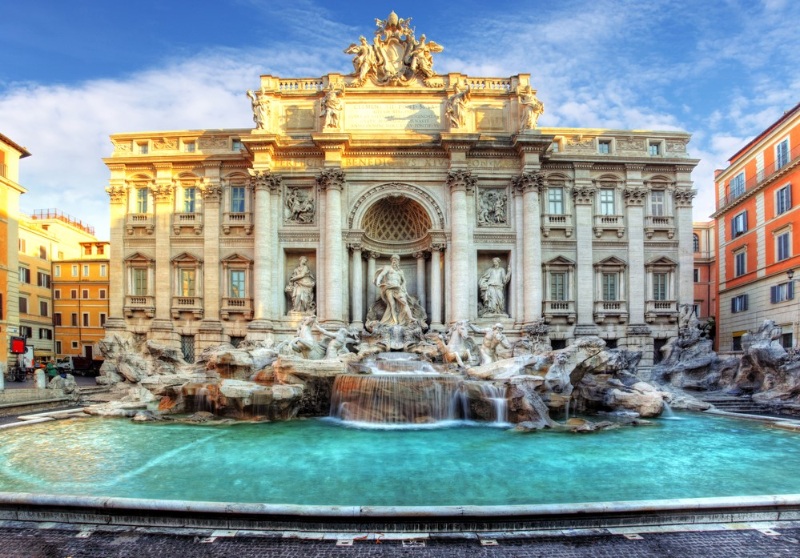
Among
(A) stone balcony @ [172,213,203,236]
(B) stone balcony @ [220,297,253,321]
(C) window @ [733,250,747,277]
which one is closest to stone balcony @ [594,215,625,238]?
(C) window @ [733,250,747,277]

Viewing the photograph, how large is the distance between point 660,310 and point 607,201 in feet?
21.1

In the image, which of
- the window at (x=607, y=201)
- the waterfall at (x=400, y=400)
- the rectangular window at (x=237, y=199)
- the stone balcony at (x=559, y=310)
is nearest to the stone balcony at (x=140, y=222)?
the rectangular window at (x=237, y=199)

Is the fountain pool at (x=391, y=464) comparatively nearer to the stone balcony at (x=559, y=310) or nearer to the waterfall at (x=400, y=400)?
the waterfall at (x=400, y=400)

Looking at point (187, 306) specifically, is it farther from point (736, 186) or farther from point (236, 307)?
point (736, 186)

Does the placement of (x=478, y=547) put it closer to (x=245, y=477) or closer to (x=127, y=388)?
(x=245, y=477)

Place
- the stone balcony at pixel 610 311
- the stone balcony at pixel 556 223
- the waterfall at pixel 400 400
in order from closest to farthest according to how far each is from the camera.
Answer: the waterfall at pixel 400 400 → the stone balcony at pixel 610 311 → the stone balcony at pixel 556 223

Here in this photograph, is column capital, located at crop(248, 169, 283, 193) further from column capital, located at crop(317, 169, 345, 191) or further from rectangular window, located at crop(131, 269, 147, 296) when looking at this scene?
rectangular window, located at crop(131, 269, 147, 296)

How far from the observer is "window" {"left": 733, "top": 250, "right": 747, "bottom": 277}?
101 feet

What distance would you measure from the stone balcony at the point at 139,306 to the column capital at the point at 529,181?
2033 cm

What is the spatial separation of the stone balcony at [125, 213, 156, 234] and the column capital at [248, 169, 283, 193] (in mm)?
6404

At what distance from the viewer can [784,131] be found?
88.3 feet

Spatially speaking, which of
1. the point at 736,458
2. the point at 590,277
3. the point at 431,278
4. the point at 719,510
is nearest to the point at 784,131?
the point at 590,277

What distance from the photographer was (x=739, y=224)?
3156cm

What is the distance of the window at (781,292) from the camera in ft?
84.6
